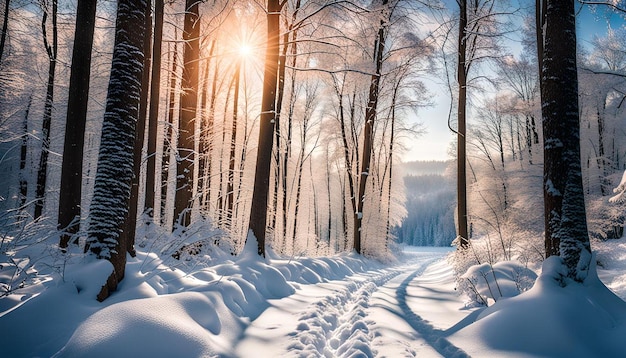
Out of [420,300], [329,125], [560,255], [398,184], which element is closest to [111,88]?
[560,255]

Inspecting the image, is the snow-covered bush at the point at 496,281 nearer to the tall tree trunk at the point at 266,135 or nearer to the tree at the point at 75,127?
the tall tree trunk at the point at 266,135

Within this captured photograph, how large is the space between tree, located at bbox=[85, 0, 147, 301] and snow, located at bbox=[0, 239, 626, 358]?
255 millimetres

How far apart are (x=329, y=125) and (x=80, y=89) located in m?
14.4

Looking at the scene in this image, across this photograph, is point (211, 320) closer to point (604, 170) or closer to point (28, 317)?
point (28, 317)

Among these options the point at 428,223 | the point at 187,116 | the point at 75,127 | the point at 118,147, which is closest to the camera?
the point at 118,147

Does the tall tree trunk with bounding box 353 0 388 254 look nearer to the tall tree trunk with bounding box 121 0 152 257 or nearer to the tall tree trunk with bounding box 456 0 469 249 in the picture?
the tall tree trunk with bounding box 456 0 469 249

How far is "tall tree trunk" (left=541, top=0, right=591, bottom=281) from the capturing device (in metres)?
4.16

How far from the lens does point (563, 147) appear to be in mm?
4320

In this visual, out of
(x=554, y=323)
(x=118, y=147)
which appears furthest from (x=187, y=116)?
(x=554, y=323)

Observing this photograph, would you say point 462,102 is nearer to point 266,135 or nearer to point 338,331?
point 266,135

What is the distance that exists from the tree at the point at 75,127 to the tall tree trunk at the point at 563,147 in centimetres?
761

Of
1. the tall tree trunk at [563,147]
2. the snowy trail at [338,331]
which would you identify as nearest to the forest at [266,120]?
the tall tree trunk at [563,147]

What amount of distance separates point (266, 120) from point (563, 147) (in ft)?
19.3

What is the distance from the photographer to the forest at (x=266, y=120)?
4.19m
